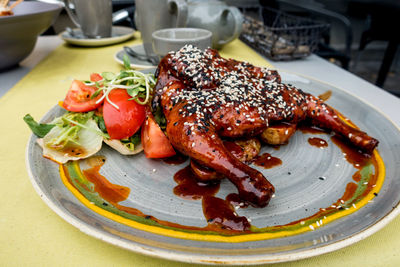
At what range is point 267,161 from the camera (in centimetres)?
136

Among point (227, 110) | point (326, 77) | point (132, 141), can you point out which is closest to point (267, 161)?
point (227, 110)

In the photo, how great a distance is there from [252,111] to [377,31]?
4102 millimetres

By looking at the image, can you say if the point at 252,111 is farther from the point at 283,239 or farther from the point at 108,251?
the point at 108,251

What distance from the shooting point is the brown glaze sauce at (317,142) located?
57.6 inches

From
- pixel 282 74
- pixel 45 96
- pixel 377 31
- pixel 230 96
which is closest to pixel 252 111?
pixel 230 96

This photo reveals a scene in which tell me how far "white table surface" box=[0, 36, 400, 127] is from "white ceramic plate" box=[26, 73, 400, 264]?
570 mm

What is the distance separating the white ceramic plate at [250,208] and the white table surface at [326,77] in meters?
0.57

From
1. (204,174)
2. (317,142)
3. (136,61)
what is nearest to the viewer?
(204,174)

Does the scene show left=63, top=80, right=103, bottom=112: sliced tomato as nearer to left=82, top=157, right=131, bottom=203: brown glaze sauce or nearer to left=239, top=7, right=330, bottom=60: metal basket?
left=82, top=157, right=131, bottom=203: brown glaze sauce

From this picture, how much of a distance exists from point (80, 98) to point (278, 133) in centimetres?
114

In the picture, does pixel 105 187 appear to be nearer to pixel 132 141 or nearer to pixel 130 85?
pixel 132 141

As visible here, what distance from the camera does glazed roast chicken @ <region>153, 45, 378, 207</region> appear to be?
3.75 feet

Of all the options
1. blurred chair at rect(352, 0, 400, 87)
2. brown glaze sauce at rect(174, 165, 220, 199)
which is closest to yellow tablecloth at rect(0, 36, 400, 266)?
brown glaze sauce at rect(174, 165, 220, 199)

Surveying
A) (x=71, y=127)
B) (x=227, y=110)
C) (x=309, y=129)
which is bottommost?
(x=309, y=129)
